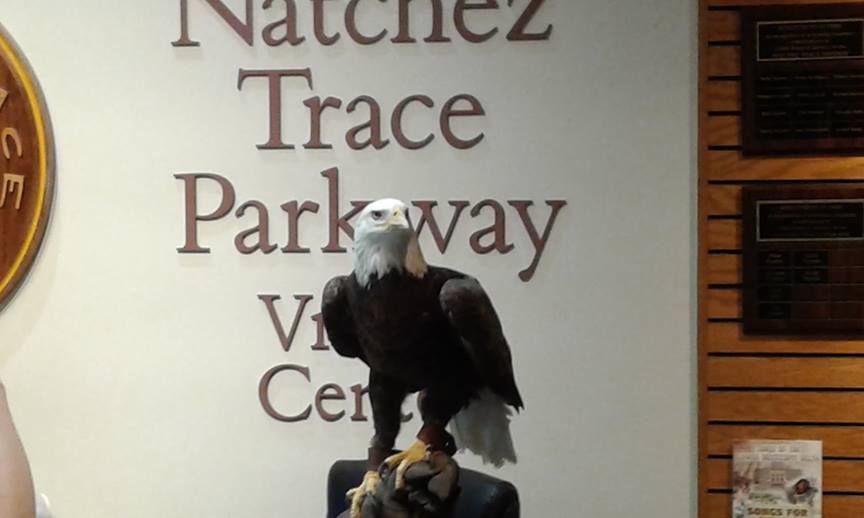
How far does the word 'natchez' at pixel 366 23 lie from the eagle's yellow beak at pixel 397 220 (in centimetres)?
101

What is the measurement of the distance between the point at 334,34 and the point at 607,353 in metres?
1.15

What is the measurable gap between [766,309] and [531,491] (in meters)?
0.81

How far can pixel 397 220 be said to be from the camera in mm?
1349

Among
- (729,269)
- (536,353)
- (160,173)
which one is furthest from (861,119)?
(160,173)

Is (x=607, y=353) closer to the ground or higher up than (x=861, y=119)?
closer to the ground

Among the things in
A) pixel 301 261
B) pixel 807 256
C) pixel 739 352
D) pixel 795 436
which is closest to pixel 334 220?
pixel 301 261

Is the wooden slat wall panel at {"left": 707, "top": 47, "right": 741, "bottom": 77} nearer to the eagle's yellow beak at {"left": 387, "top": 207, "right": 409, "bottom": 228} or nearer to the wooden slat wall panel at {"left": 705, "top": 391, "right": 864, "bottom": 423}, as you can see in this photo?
the wooden slat wall panel at {"left": 705, "top": 391, "right": 864, "bottom": 423}

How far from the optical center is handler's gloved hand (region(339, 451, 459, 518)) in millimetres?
1387

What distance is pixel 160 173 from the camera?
2303 millimetres

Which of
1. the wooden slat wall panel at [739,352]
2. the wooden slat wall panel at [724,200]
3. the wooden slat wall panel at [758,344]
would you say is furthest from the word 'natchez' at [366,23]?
the wooden slat wall panel at [758,344]

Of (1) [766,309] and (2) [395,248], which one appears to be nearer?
(2) [395,248]

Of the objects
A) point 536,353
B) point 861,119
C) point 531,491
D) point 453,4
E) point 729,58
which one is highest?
point 453,4

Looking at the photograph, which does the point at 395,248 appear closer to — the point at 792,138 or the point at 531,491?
the point at 531,491

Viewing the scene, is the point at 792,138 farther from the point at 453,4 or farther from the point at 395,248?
the point at 395,248
